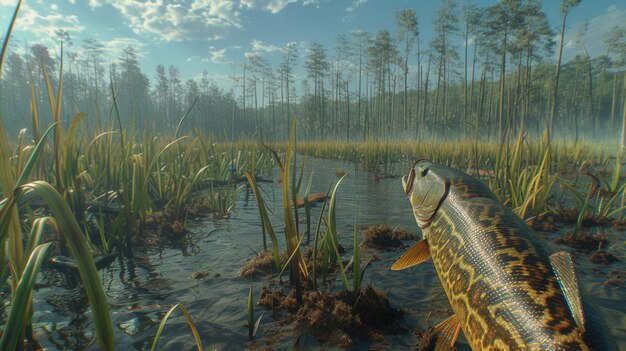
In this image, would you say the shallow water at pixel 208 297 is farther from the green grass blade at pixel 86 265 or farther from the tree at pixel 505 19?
the tree at pixel 505 19

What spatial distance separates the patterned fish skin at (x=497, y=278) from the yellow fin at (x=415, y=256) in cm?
7

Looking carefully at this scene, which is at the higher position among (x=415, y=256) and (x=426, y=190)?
(x=426, y=190)

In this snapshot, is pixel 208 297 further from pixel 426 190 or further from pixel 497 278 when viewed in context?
pixel 497 278

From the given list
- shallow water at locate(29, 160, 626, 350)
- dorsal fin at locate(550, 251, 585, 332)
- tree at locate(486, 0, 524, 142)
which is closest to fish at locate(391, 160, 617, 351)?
dorsal fin at locate(550, 251, 585, 332)

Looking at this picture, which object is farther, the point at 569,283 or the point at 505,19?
the point at 505,19

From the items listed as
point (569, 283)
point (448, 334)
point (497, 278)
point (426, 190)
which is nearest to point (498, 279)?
point (497, 278)

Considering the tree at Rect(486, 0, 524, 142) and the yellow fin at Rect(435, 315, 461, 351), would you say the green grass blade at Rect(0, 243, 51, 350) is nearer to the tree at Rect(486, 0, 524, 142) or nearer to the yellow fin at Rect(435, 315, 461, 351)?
the yellow fin at Rect(435, 315, 461, 351)

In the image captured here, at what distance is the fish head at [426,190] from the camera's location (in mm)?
2057

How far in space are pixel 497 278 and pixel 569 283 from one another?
0.85 ft

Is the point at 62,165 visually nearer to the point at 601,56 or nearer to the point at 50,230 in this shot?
the point at 50,230

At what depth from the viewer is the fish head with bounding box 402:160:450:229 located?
6.75ft

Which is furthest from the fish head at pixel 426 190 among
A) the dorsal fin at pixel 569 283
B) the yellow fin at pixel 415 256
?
the dorsal fin at pixel 569 283

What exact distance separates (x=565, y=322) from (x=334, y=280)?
2016 mm

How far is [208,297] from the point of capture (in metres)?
2.55
